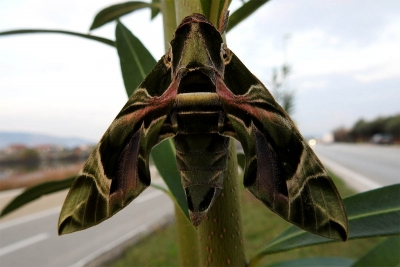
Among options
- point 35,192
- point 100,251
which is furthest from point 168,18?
point 100,251

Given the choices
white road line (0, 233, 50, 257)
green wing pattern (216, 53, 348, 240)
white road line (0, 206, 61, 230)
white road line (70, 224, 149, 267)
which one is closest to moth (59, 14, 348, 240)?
green wing pattern (216, 53, 348, 240)

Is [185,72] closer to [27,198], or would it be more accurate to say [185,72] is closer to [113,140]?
[113,140]

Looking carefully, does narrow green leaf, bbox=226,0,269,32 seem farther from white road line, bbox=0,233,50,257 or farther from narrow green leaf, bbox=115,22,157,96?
white road line, bbox=0,233,50,257

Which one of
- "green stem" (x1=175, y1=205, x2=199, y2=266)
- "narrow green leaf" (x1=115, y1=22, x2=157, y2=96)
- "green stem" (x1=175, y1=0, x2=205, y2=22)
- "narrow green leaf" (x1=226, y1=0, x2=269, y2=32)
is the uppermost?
"narrow green leaf" (x1=226, y1=0, x2=269, y2=32)

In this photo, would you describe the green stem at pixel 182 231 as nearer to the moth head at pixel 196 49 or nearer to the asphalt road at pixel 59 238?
the moth head at pixel 196 49

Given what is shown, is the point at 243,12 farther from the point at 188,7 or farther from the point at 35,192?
the point at 35,192

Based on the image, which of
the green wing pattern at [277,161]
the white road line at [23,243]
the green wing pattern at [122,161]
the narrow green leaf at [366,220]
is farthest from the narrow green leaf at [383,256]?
the white road line at [23,243]
